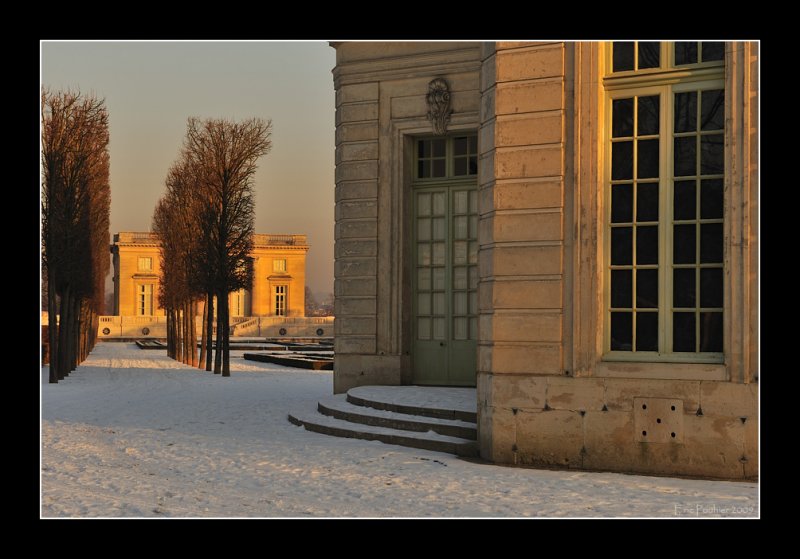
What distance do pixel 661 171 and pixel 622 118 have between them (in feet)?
2.15

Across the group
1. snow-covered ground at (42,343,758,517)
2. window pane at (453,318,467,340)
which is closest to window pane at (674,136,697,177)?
snow-covered ground at (42,343,758,517)

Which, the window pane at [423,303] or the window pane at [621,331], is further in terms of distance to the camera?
the window pane at [423,303]

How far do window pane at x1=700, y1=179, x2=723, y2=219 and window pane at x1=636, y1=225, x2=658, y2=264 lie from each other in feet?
1.55

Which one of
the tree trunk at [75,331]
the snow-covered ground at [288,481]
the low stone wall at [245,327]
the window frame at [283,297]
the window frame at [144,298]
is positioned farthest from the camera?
the window frame at [283,297]

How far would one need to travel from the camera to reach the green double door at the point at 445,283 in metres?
14.0

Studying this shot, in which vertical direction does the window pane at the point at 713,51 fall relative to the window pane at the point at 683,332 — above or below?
above

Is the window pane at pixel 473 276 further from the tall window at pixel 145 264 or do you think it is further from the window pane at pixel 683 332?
the tall window at pixel 145 264

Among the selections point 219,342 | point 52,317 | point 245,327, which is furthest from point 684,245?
point 245,327

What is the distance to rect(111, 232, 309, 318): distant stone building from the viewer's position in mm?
71875

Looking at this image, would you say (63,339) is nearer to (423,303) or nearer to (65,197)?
(65,197)

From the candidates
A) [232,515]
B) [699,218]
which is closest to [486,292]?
[699,218]

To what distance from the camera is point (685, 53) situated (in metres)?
8.50

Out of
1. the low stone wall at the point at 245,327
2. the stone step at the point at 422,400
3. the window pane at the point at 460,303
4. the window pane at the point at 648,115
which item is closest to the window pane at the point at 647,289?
the window pane at the point at 648,115

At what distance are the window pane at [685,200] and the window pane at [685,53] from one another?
3.81 feet
